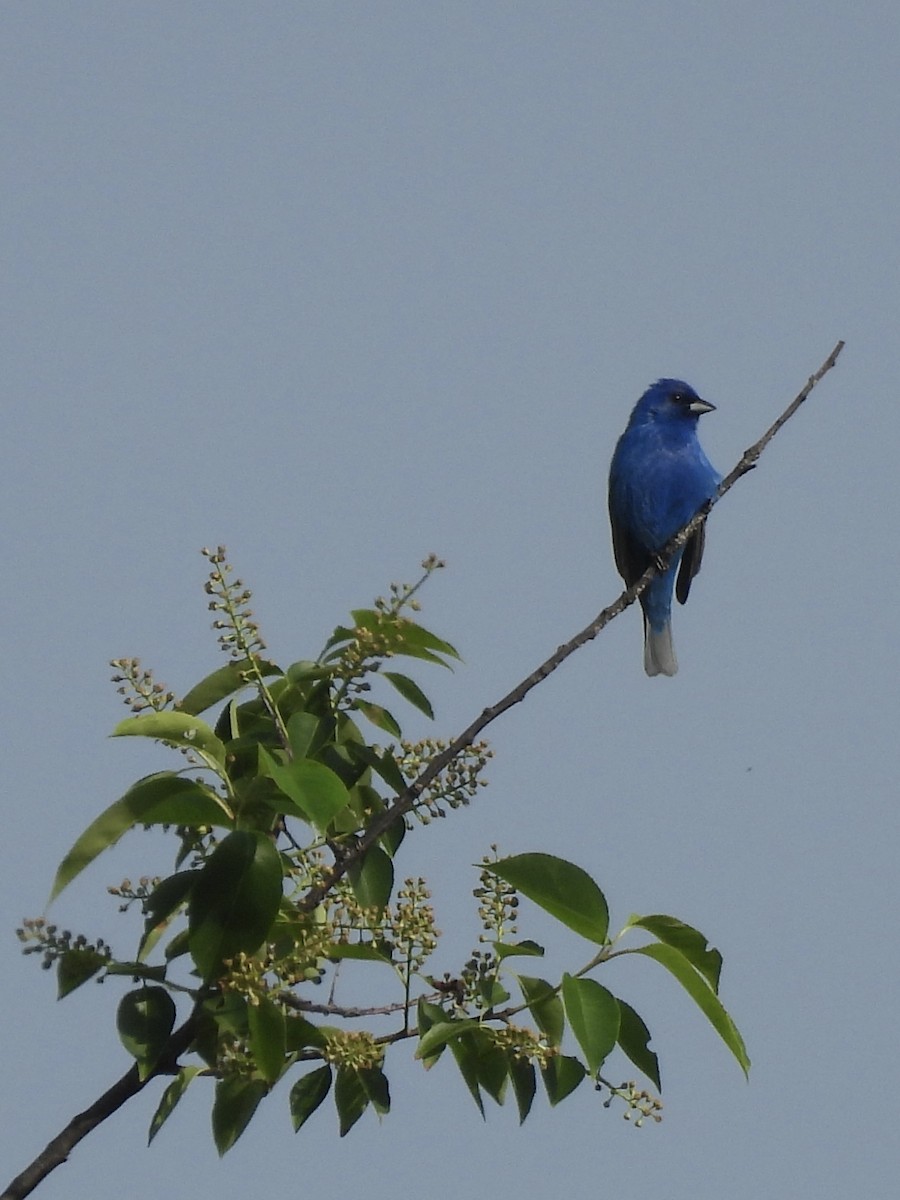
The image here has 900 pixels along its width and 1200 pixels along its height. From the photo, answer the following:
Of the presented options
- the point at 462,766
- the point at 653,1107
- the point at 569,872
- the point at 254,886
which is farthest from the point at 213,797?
the point at 653,1107

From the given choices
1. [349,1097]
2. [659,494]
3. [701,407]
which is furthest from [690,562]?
[349,1097]

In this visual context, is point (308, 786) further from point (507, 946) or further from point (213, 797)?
point (507, 946)

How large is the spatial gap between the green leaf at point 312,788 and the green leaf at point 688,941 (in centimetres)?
69

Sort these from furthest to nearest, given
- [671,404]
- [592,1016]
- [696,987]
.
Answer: [671,404] < [696,987] < [592,1016]

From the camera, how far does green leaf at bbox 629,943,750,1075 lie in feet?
9.07

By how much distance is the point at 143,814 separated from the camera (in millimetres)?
2709

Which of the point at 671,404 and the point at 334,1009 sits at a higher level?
the point at 671,404

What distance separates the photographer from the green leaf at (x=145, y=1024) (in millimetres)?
2566

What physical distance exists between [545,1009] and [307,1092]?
467 millimetres

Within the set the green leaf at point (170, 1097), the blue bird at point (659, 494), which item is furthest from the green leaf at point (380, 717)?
the blue bird at point (659, 494)

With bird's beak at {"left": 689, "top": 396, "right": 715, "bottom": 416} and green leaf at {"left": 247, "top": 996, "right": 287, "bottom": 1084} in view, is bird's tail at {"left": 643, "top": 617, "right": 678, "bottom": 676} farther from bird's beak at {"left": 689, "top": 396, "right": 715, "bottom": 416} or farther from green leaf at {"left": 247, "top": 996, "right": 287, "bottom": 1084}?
green leaf at {"left": 247, "top": 996, "right": 287, "bottom": 1084}

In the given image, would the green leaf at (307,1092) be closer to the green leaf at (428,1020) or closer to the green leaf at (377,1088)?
the green leaf at (377,1088)

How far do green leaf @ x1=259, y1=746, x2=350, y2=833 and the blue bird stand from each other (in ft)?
20.1

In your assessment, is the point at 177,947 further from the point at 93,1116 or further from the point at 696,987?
the point at 696,987
